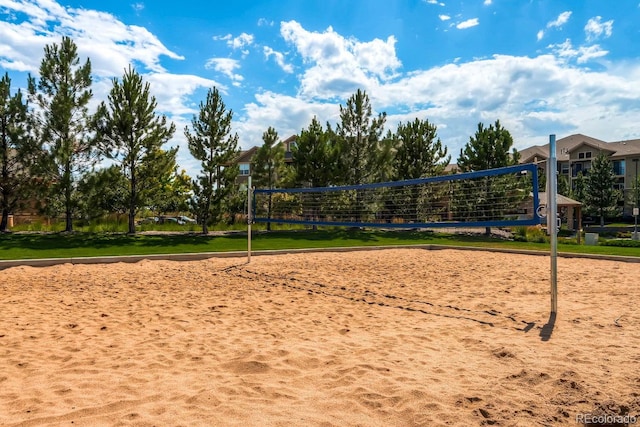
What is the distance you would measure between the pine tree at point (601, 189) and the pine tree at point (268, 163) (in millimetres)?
32265

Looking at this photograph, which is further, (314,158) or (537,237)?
(314,158)

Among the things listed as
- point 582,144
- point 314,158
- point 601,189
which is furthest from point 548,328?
point 582,144

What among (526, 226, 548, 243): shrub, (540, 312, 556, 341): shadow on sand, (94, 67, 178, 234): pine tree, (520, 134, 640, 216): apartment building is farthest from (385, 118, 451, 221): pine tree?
(520, 134, 640, 216): apartment building

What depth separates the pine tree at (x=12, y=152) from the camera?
57.0 feet

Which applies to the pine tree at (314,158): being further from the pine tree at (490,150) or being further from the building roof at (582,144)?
the building roof at (582,144)

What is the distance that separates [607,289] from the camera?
736 cm

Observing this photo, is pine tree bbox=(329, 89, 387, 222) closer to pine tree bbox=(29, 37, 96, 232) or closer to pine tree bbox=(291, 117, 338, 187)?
pine tree bbox=(291, 117, 338, 187)

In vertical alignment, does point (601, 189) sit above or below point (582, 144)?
below

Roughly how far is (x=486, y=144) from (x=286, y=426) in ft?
83.6

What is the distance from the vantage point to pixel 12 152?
1777 centimetres
